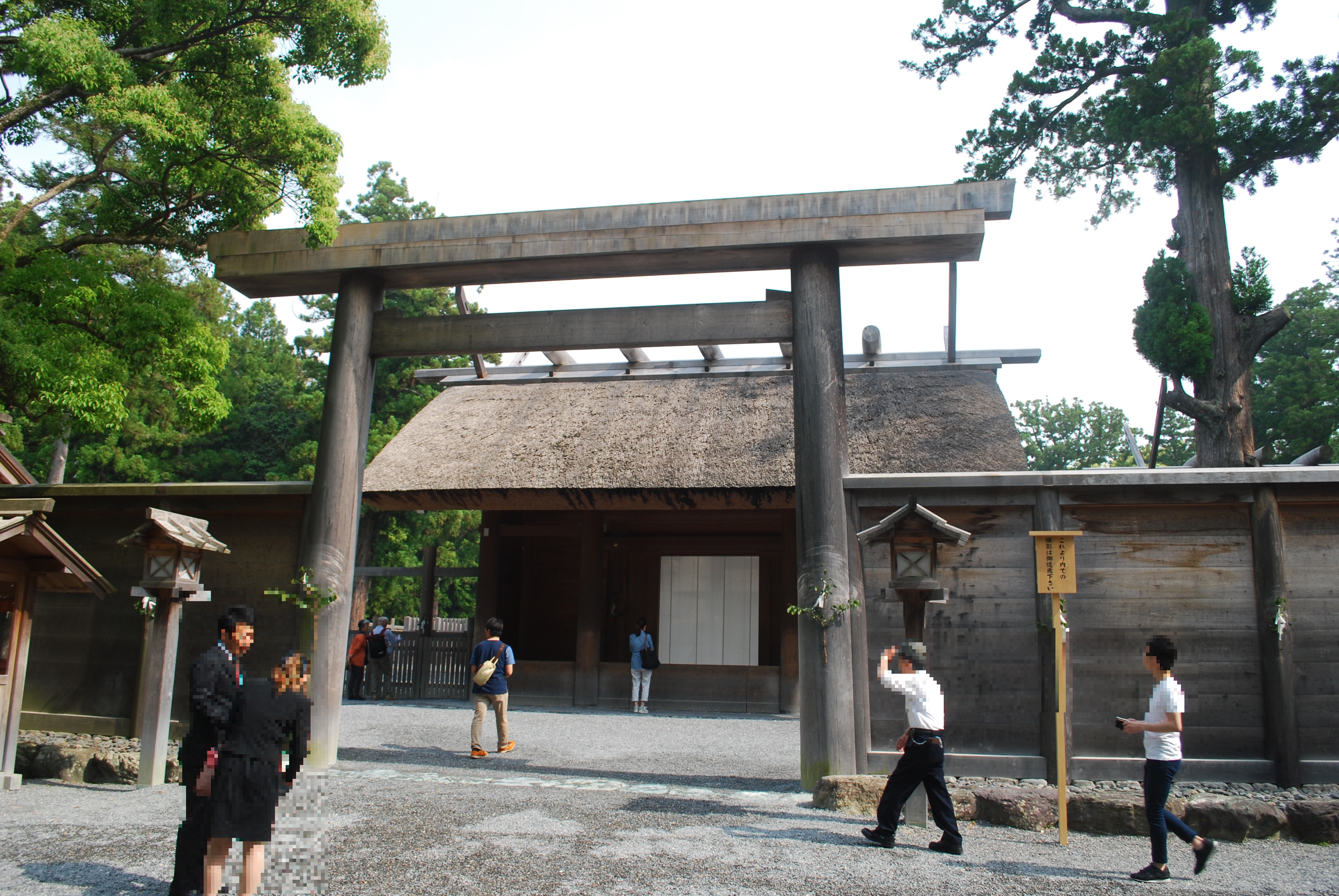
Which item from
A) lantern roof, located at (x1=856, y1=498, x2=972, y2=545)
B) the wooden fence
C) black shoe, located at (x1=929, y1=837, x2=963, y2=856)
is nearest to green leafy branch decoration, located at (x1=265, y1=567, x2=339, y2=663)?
lantern roof, located at (x1=856, y1=498, x2=972, y2=545)

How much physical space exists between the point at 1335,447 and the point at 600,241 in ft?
87.2

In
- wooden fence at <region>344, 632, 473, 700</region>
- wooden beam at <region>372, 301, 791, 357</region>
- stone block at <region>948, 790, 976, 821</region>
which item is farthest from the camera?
wooden fence at <region>344, 632, 473, 700</region>

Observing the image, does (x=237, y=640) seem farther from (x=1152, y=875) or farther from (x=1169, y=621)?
(x=1169, y=621)

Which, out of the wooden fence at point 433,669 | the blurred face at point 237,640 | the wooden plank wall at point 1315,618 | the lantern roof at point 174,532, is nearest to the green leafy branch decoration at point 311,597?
the lantern roof at point 174,532

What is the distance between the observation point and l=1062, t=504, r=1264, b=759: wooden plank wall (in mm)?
6375

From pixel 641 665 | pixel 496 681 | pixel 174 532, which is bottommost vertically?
pixel 641 665

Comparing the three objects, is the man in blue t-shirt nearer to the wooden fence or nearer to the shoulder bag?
the shoulder bag

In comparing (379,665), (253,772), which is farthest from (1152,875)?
(379,665)

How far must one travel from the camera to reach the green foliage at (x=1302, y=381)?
76.4 ft

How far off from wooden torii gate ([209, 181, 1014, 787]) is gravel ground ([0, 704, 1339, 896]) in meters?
1.05

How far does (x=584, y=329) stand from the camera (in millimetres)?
7664

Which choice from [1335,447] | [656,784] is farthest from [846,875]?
[1335,447]

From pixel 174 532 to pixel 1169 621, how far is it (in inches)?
298

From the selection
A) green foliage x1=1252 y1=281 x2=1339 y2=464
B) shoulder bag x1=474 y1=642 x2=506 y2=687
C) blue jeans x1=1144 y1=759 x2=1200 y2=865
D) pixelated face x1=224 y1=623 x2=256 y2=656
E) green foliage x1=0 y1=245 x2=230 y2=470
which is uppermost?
green foliage x1=1252 y1=281 x2=1339 y2=464
